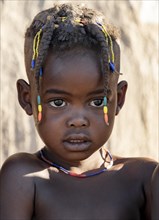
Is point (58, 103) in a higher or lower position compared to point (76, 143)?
higher

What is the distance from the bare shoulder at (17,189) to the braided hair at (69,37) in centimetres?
22

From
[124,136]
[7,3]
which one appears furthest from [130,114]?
[7,3]

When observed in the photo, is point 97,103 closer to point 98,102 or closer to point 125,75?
point 98,102

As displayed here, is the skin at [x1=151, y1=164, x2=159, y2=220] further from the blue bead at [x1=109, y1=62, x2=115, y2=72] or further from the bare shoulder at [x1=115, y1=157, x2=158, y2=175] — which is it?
the blue bead at [x1=109, y1=62, x2=115, y2=72]

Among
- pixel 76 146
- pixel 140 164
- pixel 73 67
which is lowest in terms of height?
pixel 140 164

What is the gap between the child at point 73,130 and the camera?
2.99 m

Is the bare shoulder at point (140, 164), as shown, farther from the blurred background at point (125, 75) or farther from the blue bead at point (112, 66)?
the blurred background at point (125, 75)

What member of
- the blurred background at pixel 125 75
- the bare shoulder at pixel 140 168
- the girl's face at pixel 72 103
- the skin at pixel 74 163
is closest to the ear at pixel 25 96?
the skin at pixel 74 163

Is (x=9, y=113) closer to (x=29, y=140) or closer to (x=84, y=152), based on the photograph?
(x=29, y=140)

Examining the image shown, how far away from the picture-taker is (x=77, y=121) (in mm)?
2973

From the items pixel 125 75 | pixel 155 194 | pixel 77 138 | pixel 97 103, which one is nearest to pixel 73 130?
pixel 77 138

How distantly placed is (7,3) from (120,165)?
1.09m

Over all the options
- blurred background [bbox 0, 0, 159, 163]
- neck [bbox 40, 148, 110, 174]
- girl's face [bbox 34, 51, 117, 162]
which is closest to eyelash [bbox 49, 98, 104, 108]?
girl's face [bbox 34, 51, 117, 162]

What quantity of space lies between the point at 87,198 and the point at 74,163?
5.7 inches
